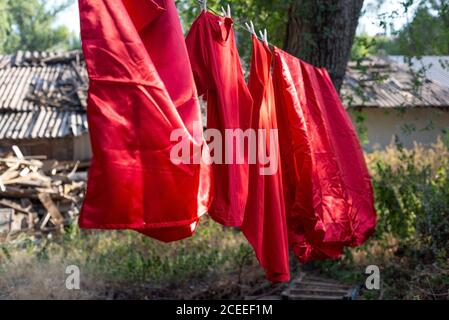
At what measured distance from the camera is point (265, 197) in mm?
2816

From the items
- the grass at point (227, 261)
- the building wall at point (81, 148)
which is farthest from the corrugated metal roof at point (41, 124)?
the grass at point (227, 261)

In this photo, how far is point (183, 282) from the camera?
5633 mm

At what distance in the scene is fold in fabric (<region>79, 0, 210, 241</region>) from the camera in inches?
77.3

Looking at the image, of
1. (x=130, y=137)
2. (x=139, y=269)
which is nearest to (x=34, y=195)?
(x=139, y=269)

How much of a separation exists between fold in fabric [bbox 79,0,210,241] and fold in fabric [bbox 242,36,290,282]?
588mm

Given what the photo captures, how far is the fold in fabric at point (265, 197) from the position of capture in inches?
107

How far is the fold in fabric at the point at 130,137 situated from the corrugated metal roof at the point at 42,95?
7.95 metres

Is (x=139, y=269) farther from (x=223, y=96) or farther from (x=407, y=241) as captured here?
(x=223, y=96)

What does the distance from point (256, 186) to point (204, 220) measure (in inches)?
179

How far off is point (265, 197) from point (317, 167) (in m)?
0.48

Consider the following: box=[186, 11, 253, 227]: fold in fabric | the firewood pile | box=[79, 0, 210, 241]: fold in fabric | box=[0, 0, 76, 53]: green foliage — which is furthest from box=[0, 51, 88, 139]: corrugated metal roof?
box=[79, 0, 210, 241]: fold in fabric

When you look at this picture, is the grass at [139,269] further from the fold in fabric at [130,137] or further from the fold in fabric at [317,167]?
the fold in fabric at [130,137]

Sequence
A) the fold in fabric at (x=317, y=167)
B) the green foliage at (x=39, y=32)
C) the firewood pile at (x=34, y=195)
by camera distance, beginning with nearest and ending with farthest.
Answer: the fold in fabric at (x=317, y=167)
the firewood pile at (x=34, y=195)
the green foliage at (x=39, y=32)

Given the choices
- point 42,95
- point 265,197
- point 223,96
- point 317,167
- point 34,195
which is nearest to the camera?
point 223,96
